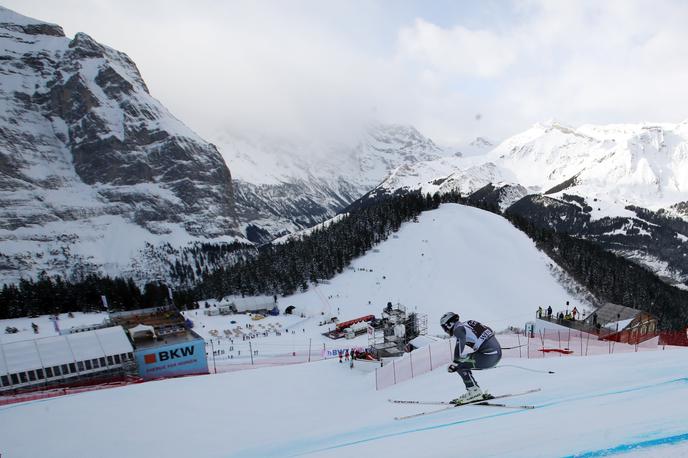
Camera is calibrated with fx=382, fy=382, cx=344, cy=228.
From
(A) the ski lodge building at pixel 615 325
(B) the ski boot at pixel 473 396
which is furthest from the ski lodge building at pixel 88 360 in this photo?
(A) the ski lodge building at pixel 615 325

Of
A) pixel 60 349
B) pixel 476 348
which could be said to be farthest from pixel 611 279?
pixel 60 349

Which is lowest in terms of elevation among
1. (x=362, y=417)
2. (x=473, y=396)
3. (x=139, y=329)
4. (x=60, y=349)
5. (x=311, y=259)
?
(x=139, y=329)

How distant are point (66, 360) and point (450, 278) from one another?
63.1m

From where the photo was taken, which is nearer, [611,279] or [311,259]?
[611,279]

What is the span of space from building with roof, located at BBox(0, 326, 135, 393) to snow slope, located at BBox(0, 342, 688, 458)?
17808mm

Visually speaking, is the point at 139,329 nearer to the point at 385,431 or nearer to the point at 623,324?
the point at 385,431

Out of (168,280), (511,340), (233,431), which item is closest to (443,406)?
(233,431)

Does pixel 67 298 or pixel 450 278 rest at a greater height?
pixel 67 298

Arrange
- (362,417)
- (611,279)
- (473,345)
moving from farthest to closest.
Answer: (611,279), (362,417), (473,345)

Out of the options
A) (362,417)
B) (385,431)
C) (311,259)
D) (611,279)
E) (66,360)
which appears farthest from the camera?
(311,259)

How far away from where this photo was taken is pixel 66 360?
3300 centimetres

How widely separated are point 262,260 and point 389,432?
94.1 metres

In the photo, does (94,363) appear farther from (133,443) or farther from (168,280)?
(168,280)

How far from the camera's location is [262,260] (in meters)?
102
